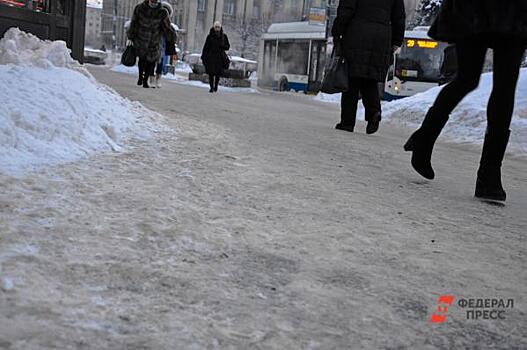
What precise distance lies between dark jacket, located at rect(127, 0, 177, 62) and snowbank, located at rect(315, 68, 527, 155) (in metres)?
4.31

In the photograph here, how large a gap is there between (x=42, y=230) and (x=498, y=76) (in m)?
2.79

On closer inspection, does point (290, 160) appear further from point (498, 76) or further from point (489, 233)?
point (489, 233)

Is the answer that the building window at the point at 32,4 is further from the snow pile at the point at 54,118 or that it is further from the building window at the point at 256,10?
the building window at the point at 256,10

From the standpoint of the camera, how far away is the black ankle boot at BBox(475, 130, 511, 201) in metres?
3.74

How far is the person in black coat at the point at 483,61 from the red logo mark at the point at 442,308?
6.35ft

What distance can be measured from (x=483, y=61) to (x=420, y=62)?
58.9ft

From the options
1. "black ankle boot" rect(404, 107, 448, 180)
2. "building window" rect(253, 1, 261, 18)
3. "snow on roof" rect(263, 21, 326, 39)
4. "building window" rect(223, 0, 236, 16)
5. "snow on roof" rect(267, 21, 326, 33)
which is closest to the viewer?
"black ankle boot" rect(404, 107, 448, 180)

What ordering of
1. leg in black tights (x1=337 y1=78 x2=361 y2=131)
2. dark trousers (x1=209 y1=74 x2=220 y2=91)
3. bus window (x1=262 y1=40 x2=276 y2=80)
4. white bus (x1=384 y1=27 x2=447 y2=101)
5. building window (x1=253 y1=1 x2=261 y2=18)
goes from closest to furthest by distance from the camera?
leg in black tights (x1=337 y1=78 x2=361 y2=131) → dark trousers (x1=209 y1=74 x2=220 y2=91) → white bus (x1=384 y1=27 x2=447 y2=101) → bus window (x1=262 y1=40 x2=276 y2=80) → building window (x1=253 y1=1 x2=261 y2=18)

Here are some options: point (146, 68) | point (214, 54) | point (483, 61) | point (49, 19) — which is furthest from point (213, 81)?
point (483, 61)

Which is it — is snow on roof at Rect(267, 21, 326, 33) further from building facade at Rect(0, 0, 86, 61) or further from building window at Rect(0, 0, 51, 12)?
building window at Rect(0, 0, 51, 12)

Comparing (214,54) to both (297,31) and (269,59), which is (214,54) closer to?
(297,31)

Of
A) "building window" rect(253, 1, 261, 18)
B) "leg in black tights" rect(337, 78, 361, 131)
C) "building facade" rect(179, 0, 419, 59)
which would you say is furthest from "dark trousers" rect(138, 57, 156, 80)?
"building window" rect(253, 1, 261, 18)

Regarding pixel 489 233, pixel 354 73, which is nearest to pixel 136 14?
pixel 354 73

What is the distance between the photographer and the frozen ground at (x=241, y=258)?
5.35 ft
